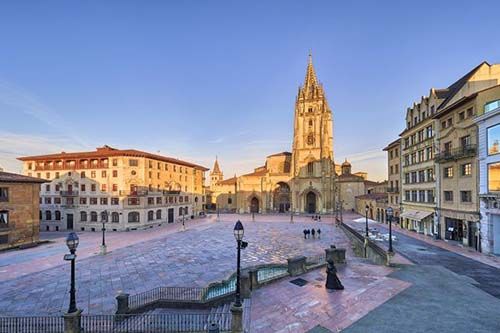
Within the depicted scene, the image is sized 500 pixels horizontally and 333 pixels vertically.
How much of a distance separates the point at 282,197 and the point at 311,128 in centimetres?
2038

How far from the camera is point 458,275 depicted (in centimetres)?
1396

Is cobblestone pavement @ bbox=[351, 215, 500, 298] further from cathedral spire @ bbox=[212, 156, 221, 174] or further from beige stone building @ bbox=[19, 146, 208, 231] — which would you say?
cathedral spire @ bbox=[212, 156, 221, 174]

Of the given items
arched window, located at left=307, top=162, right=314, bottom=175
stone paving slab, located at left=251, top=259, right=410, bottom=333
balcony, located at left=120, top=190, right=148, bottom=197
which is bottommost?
stone paving slab, located at left=251, top=259, right=410, bottom=333

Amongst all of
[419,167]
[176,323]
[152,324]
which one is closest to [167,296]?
[152,324]

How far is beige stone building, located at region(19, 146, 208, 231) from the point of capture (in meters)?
40.0

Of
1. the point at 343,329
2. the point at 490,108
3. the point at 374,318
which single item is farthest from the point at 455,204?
the point at 343,329

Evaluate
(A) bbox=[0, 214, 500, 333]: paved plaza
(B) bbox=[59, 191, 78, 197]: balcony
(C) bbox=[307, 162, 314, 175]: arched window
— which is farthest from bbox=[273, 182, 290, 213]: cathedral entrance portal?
(B) bbox=[59, 191, 78, 197]: balcony

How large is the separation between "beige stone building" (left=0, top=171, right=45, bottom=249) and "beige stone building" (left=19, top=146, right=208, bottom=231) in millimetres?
10463

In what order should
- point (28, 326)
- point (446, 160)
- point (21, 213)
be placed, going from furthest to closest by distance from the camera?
point (21, 213), point (446, 160), point (28, 326)

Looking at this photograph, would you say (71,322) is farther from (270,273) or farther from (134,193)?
(134,193)

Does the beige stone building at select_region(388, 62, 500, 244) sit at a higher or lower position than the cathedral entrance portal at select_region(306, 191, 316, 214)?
higher

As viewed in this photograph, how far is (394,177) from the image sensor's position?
40.6 metres

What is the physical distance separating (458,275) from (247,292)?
12250 mm

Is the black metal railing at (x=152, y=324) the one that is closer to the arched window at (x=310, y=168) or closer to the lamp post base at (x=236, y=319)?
the lamp post base at (x=236, y=319)
